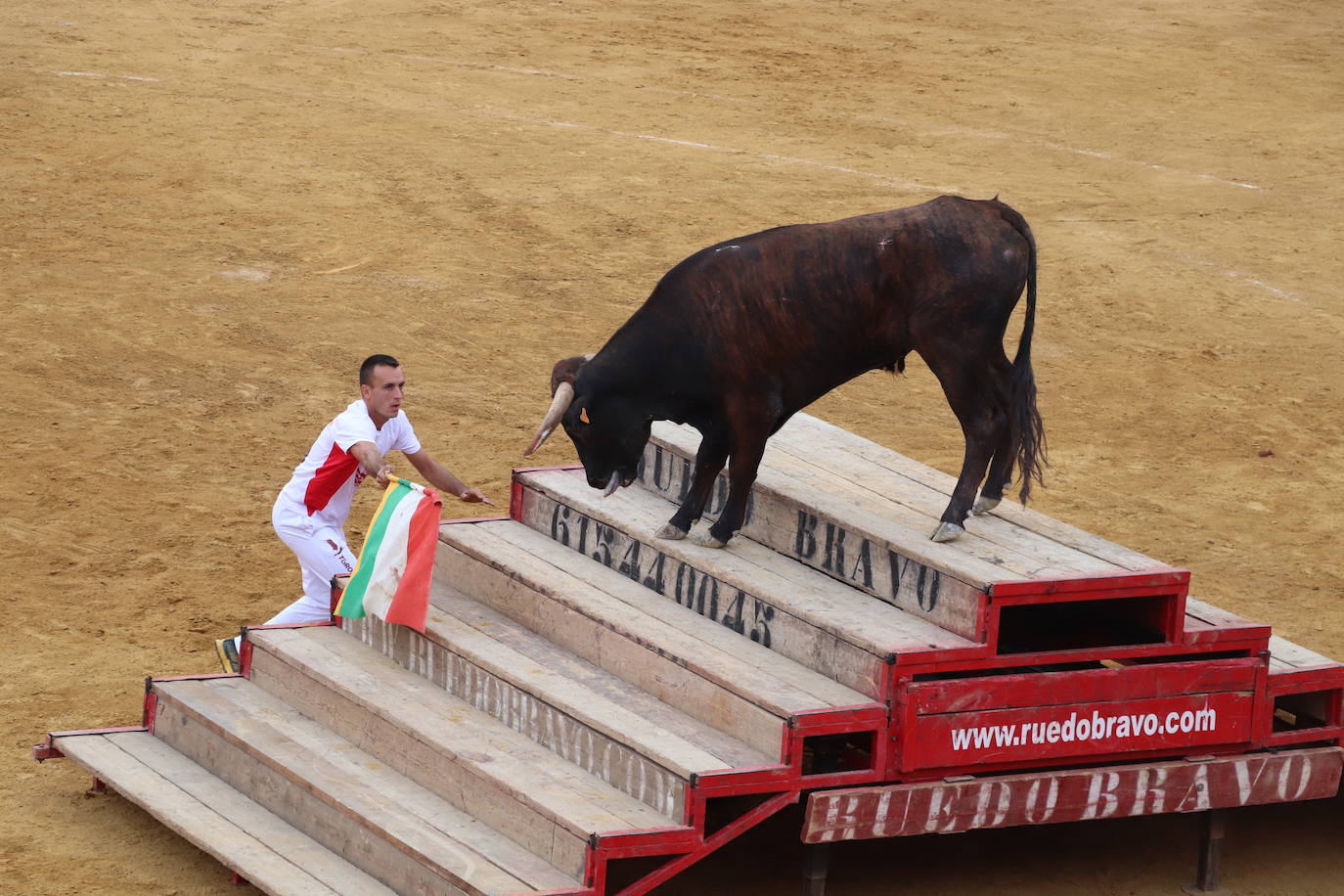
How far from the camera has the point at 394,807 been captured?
762 centimetres

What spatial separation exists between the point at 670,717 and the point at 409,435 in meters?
2.45

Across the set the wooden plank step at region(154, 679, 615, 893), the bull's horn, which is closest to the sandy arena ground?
the wooden plank step at region(154, 679, 615, 893)

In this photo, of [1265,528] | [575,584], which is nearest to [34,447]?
[575,584]

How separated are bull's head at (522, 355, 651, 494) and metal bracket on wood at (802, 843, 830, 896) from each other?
1902 mm

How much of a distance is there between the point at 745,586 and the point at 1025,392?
4.87ft

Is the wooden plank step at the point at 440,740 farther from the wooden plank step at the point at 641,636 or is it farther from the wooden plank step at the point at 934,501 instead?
the wooden plank step at the point at 934,501

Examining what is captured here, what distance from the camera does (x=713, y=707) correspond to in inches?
306

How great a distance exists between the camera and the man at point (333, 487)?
917 centimetres

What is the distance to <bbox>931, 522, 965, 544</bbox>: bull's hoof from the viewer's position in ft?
27.2

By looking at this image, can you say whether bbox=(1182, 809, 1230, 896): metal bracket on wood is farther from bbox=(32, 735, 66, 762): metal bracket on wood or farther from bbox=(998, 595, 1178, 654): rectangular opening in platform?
bbox=(32, 735, 66, 762): metal bracket on wood

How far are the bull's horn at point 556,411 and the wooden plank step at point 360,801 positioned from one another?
1.38 meters

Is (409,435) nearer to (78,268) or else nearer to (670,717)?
(670,717)

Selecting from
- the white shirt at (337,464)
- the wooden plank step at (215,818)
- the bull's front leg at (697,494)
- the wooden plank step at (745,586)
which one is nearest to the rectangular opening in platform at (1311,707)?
the wooden plank step at (745,586)

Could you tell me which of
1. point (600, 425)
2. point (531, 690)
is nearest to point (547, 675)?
point (531, 690)
